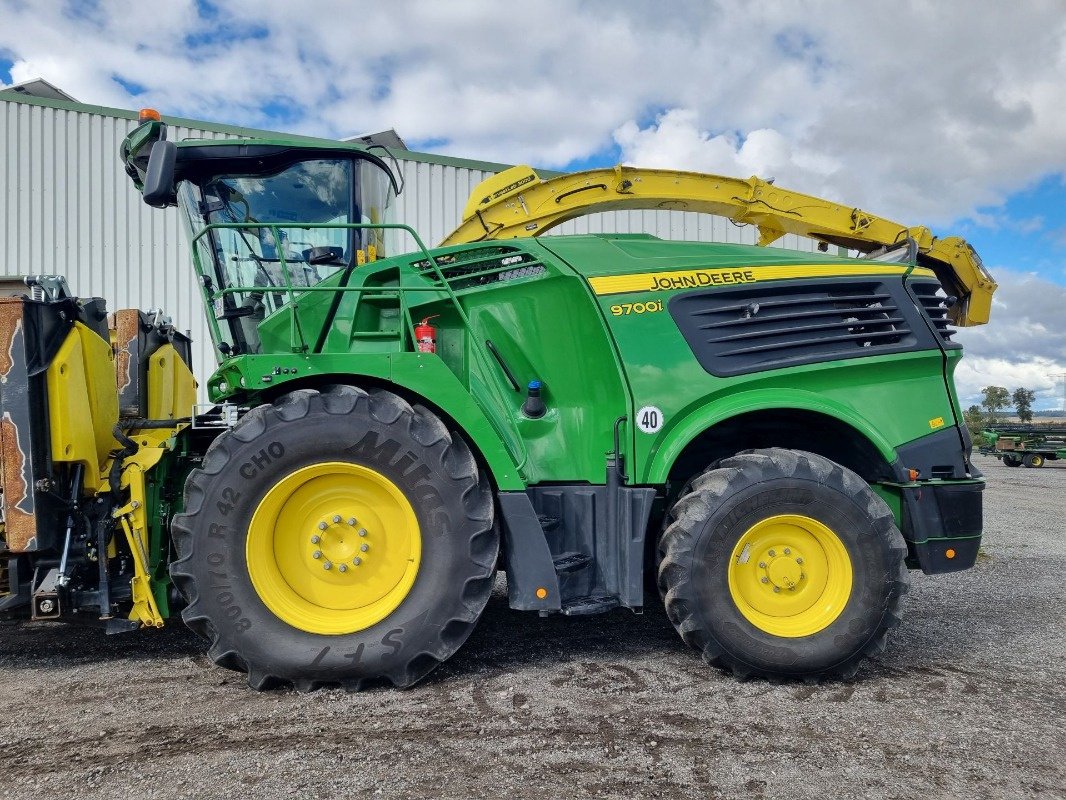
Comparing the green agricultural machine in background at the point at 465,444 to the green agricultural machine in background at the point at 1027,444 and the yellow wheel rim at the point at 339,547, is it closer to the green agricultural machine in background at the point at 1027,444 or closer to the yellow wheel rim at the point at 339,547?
the yellow wheel rim at the point at 339,547

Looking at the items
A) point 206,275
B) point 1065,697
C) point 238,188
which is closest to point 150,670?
point 206,275

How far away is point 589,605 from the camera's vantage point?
11.6 feet

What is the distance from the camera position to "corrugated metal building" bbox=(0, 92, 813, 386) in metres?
10.8

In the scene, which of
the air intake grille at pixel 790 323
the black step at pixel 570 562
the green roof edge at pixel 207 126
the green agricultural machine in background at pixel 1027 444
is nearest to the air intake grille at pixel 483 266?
the air intake grille at pixel 790 323

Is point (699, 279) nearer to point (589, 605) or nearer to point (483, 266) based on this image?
point (483, 266)

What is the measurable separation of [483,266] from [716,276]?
126 centimetres

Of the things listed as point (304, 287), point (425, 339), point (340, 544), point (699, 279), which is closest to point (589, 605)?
point (340, 544)

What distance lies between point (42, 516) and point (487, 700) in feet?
7.39

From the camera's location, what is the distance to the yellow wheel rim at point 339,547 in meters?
3.39

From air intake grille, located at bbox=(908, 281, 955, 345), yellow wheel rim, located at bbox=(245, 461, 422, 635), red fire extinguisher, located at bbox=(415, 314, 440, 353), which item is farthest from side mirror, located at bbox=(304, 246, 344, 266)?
air intake grille, located at bbox=(908, 281, 955, 345)

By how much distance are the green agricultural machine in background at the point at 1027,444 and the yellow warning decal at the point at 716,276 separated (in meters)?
23.1

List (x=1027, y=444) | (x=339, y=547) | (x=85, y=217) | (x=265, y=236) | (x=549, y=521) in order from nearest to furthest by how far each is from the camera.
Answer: (x=339, y=547) < (x=549, y=521) < (x=265, y=236) < (x=85, y=217) < (x=1027, y=444)

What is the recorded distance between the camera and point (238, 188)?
3.98m

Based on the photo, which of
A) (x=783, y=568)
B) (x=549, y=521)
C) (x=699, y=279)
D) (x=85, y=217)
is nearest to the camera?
(x=783, y=568)
